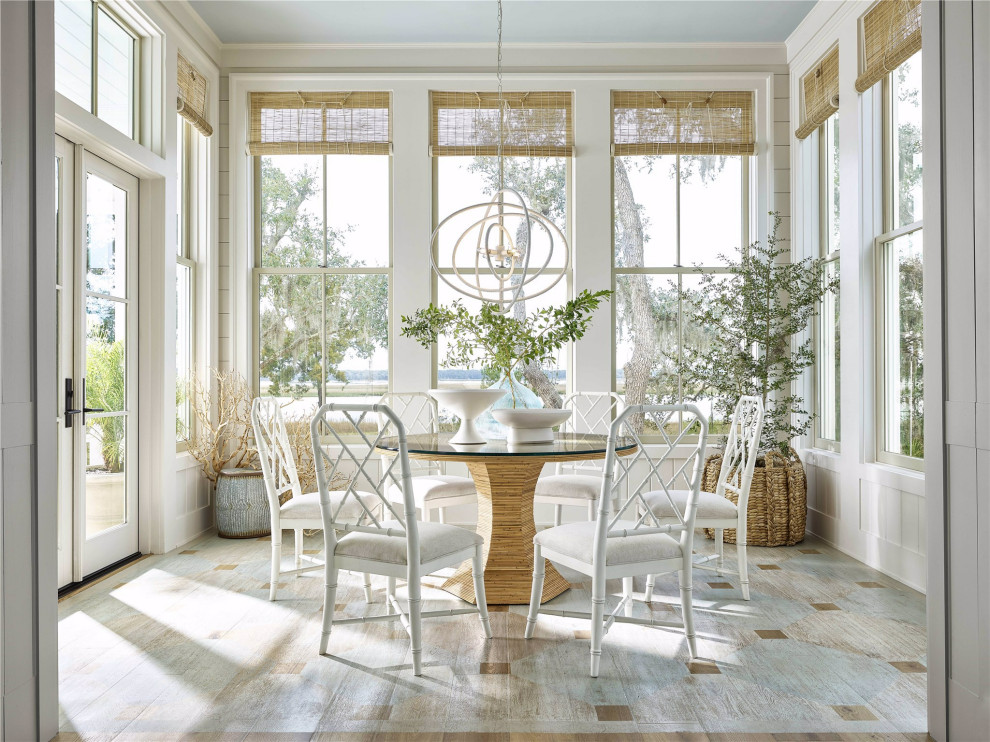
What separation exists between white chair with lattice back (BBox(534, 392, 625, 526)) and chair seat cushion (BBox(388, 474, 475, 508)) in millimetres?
379

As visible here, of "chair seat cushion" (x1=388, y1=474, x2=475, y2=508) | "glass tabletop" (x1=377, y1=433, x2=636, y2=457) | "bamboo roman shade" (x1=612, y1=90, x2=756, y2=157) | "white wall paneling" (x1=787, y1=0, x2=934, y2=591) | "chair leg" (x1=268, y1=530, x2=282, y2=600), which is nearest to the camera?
"glass tabletop" (x1=377, y1=433, x2=636, y2=457)

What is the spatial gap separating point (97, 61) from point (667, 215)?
3.64m

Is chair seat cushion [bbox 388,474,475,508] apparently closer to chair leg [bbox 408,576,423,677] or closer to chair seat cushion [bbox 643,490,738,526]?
chair seat cushion [bbox 643,490,738,526]

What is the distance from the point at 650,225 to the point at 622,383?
1.15 meters

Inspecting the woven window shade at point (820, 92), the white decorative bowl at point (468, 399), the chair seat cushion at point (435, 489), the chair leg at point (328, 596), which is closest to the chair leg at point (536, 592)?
the white decorative bowl at point (468, 399)

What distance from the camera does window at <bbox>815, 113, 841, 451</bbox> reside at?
460cm

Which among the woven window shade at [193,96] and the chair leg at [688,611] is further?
the woven window shade at [193,96]

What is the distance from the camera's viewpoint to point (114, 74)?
13.2 feet

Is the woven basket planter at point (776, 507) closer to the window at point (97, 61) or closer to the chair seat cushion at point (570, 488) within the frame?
the chair seat cushion at point (570, 488)

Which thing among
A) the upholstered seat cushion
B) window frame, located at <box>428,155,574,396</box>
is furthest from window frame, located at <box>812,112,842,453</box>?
the upholstered seat cushion

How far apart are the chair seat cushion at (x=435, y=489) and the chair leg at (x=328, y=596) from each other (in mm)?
973

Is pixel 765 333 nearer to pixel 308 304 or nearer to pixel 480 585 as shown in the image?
pixel 480 585

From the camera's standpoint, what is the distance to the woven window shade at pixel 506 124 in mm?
5211

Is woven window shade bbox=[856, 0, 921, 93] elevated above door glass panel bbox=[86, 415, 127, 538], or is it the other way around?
woven window shade bbox=[856, 0, 921, 93]
